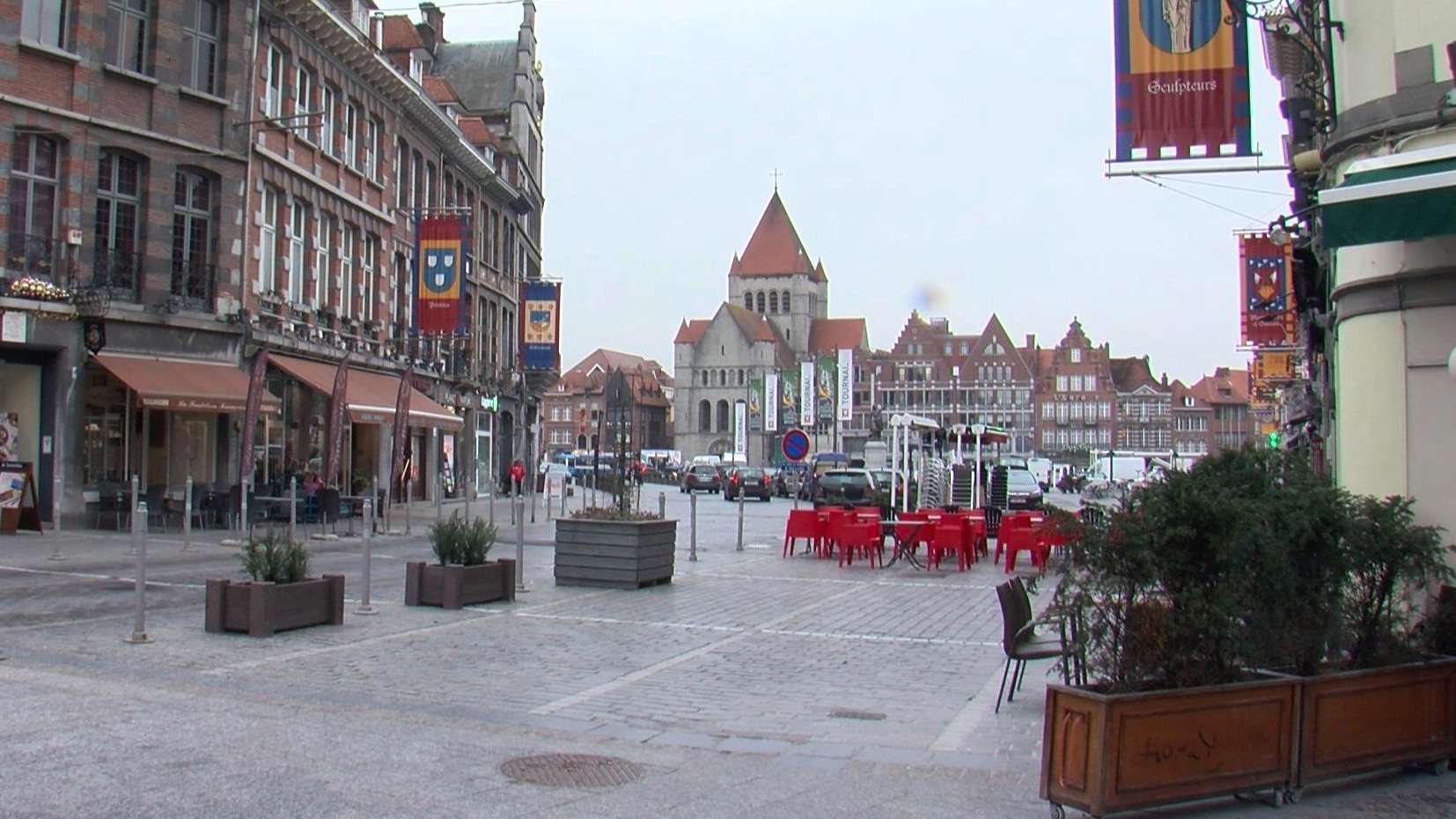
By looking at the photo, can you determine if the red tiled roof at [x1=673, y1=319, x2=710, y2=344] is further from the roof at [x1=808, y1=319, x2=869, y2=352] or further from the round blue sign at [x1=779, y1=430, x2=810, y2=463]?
the round blue sign at [x1=779, y1=430, x2=810, y2=463]

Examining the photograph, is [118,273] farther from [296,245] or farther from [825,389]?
[825,389]

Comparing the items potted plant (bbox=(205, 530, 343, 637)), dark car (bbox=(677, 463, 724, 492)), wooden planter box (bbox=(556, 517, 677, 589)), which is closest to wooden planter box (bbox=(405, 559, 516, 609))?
potted plant (bbox=(205, 530, 343, 637))

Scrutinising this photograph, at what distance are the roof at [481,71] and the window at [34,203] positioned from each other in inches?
1194

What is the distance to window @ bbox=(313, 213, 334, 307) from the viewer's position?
30.6 meters

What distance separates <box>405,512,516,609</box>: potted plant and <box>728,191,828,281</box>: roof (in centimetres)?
14030

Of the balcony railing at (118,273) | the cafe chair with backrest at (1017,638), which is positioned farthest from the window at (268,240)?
the cafe chair with backrest at (1017,638)

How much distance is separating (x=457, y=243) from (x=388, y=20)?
14.3m

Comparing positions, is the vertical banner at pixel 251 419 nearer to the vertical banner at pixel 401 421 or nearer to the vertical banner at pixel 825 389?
the vertical banner at pixel 401 421

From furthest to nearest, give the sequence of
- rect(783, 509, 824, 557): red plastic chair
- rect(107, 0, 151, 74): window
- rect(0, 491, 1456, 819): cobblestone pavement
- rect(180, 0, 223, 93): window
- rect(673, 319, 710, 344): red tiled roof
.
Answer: rect(673, 319, 710, 344): red tiled roof, rect(180, 0, 223, 93): window, rect(107, 0, 151, 74): window, rect(783, 509, 824, 557): red plastic chair, rect(0, 491, 1456, 819): cobblestone pavement

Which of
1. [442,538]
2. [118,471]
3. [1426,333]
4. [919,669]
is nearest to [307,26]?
[118,471]

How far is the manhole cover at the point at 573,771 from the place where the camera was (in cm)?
639

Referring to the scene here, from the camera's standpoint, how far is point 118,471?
79.0 ft

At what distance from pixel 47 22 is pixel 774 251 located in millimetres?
133781

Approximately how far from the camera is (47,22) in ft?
72.8
